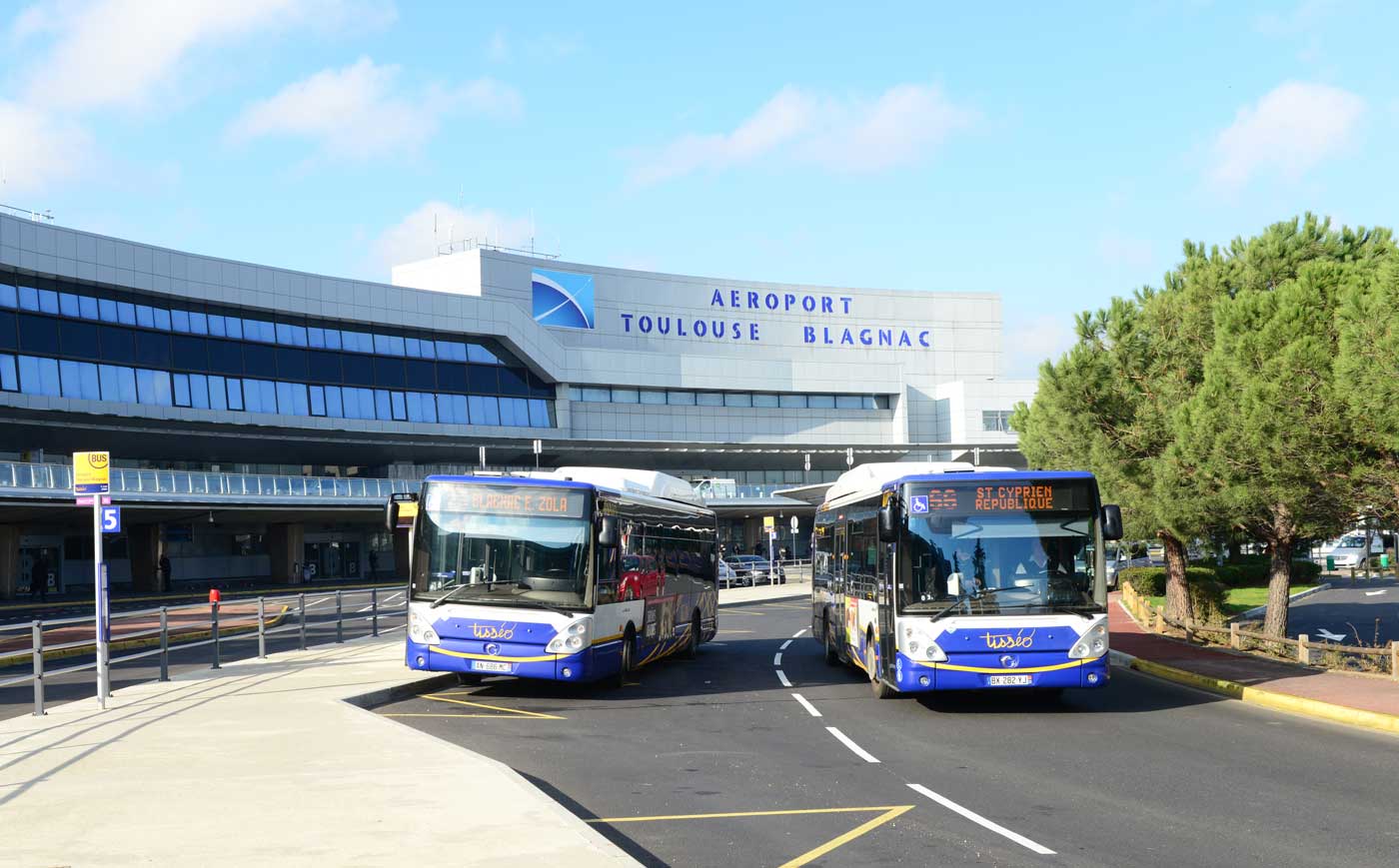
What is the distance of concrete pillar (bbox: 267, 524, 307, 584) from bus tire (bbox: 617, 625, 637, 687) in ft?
170

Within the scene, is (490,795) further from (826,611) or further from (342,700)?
(826,611)

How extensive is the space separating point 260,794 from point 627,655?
32.5ft

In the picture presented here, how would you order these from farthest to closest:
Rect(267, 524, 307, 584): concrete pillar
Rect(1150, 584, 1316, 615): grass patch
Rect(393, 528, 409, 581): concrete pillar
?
Rect(393, 528, 409, 581): concrete pillar, Rect(267, 524, 307, 584): concrete pillar, Rect(1150, 584, 1316, 615): grass patch

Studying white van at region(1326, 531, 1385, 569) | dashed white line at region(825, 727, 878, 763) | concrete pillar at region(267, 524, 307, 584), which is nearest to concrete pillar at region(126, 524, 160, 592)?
concrete pillar at region(267, 524, 307, 584)

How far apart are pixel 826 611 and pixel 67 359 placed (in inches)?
1763

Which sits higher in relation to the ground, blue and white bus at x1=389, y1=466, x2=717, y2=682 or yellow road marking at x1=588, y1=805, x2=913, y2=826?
blue and white bus at x1=389, y1=466, x2=717, y2=682

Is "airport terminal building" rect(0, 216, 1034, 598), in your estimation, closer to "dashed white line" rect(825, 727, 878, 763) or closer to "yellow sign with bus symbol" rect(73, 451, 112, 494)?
"yellow sign with bus symbol" rect(73, 451, 112, 494)

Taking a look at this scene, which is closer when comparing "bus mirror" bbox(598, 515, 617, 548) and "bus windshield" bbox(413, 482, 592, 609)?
"bus windshield" bbox(413, 482, 592, 609)

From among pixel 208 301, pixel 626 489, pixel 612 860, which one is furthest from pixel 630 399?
pixel 612 860

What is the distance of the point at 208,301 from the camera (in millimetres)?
64875

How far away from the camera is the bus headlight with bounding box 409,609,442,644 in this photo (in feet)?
57.5

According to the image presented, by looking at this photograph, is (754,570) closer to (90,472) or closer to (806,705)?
(806,705)

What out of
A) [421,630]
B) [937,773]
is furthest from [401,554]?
[937,773]

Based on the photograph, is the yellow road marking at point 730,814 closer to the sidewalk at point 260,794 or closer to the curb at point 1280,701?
the sidewalk at point 260,794
